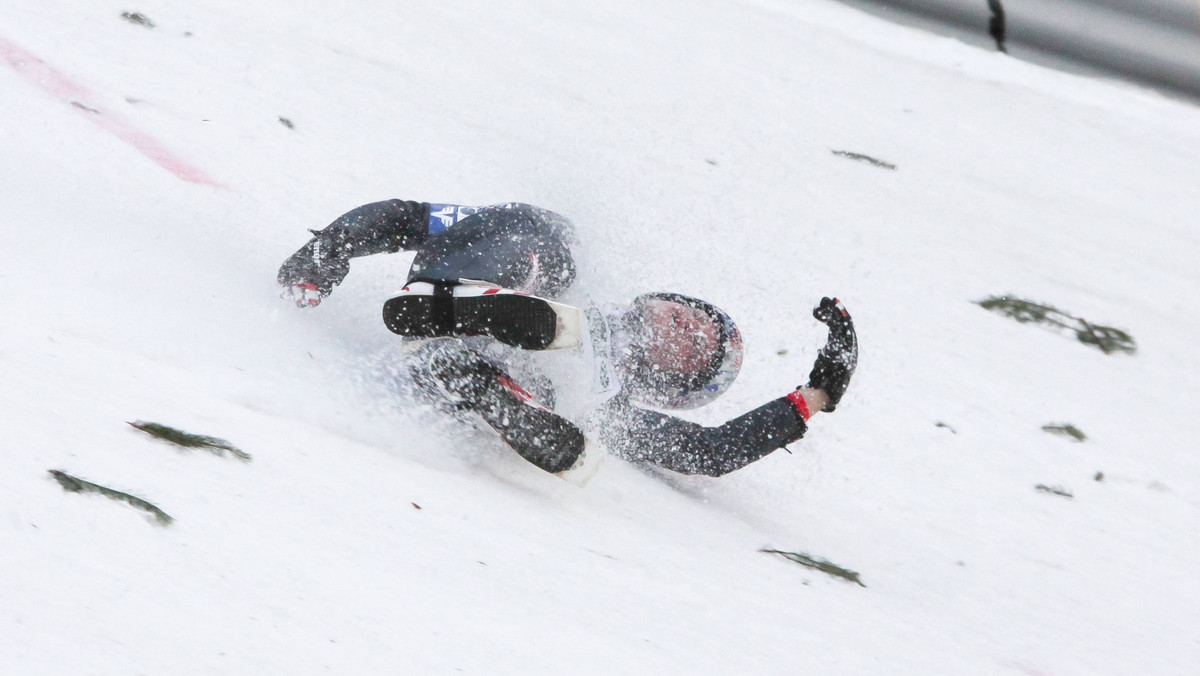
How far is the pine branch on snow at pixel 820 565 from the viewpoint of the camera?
211 centimetres

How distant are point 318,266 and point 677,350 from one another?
80cm

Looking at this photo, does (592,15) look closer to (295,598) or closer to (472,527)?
(472,527)

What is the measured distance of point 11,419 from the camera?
5.16 feet

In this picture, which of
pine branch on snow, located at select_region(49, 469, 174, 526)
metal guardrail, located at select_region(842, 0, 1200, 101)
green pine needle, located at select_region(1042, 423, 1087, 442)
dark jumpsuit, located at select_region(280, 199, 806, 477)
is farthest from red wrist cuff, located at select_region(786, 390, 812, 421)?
metal guardrail, located at select_region(842, 0, 1200, 101)

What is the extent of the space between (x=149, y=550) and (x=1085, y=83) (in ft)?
12.6

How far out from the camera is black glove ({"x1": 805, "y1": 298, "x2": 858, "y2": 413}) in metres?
2.24

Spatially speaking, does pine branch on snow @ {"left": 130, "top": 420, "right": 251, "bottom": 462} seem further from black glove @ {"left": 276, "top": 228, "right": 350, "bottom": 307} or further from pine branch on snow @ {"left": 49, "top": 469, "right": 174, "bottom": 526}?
black glove @ {"left": 276, "top": 228, "right": 350, "bottom": 307}

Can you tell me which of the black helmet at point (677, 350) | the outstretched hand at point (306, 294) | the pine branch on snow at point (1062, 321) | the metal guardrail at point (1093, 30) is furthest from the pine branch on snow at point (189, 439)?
the metal guardrail at point (1093, 30)

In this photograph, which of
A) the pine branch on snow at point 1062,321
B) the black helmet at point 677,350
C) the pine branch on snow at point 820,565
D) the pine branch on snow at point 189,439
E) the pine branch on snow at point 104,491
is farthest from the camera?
the pine branch on snow at point 1062,321

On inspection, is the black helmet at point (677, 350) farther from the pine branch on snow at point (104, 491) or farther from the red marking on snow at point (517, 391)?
the pine branch on snow at point (104, 491)

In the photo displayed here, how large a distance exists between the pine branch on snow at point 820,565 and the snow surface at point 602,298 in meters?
0.03

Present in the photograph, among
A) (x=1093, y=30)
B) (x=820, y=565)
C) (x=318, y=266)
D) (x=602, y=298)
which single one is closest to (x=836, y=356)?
(x=820, y=565)

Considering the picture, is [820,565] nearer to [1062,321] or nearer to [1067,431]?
[1067,431]

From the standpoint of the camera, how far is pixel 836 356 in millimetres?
2248
